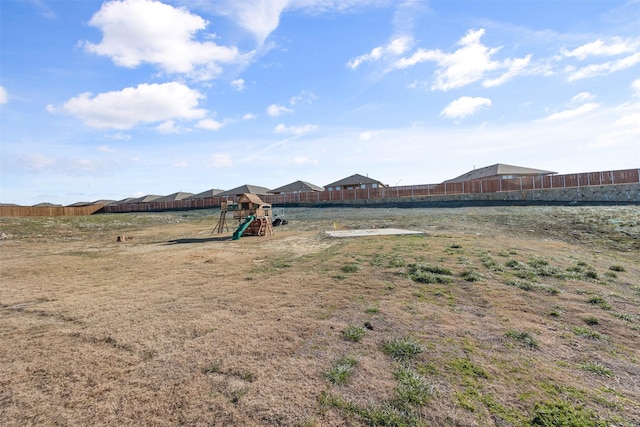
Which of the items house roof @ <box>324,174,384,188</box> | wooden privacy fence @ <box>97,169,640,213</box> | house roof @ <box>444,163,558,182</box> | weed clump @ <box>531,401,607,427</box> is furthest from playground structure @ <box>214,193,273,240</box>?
house roof @ <box>444,163,558,182</box>

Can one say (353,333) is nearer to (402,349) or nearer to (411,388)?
(402,349)

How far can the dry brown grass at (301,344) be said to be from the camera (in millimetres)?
3311

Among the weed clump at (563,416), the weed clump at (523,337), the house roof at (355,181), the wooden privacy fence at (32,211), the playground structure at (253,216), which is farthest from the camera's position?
the house roof at (355,181)

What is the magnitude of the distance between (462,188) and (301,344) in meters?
40.4

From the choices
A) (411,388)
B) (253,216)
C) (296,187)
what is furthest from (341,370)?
(296,187)

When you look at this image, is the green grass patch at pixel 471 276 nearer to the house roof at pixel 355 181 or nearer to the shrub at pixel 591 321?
the shrub at pixel 591 321

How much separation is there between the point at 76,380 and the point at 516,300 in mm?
7833

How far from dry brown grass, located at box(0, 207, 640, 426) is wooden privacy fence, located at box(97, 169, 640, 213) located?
97.7 ft

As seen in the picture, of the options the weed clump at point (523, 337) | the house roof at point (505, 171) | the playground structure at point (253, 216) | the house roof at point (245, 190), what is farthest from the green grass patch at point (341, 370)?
the house roof at point (245, 190)

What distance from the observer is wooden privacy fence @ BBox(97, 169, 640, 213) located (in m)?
33.3

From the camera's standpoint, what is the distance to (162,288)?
8109 mm

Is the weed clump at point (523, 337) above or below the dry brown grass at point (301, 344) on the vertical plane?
below

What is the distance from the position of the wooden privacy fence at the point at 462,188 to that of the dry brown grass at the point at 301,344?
97.7ft

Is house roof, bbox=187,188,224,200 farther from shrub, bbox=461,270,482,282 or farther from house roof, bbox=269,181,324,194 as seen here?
shrub, bbox=461,270,482,282
